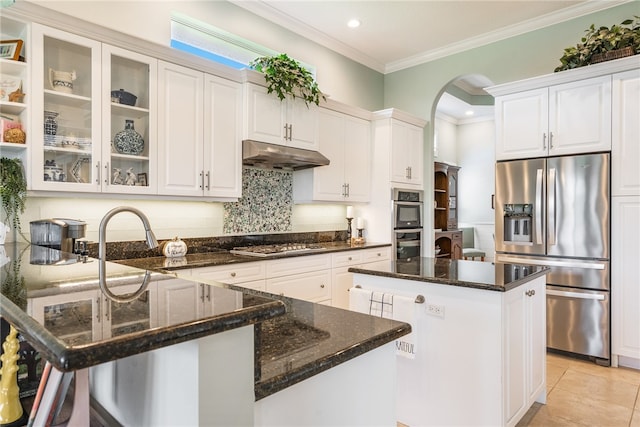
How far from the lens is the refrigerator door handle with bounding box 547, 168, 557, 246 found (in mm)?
3525

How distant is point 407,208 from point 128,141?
3175 mm

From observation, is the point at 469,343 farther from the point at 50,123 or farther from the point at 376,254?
the point at 50,123

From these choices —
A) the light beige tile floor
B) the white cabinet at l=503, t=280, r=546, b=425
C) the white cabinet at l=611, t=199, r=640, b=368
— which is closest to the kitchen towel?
the white cabinet at l=503, t=280, r=546, b=425

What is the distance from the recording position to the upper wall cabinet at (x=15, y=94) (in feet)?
7.29

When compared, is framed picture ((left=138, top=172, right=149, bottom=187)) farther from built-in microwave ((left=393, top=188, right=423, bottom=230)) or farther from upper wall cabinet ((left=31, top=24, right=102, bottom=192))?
built-in microwave ((left=393, top=188, right=423, bottom=230))

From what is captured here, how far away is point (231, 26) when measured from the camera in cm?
363

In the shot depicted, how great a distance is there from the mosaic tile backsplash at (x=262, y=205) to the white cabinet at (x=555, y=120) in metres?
2.24

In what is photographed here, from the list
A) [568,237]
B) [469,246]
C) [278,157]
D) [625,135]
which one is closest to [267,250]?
[278,157]

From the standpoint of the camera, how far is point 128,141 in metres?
2.71

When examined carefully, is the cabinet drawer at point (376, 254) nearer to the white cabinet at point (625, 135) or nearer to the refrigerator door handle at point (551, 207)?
the refrigerator door handle at point (551, 207)

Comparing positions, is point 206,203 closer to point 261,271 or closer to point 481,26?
point 261,271

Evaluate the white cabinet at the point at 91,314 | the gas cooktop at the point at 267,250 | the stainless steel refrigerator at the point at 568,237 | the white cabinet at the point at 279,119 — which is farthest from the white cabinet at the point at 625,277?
the white cabinet at the point at 91,314

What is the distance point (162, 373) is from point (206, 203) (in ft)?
9.35

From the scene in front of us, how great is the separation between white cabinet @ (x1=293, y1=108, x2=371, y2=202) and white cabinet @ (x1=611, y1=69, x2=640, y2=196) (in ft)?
7.82
